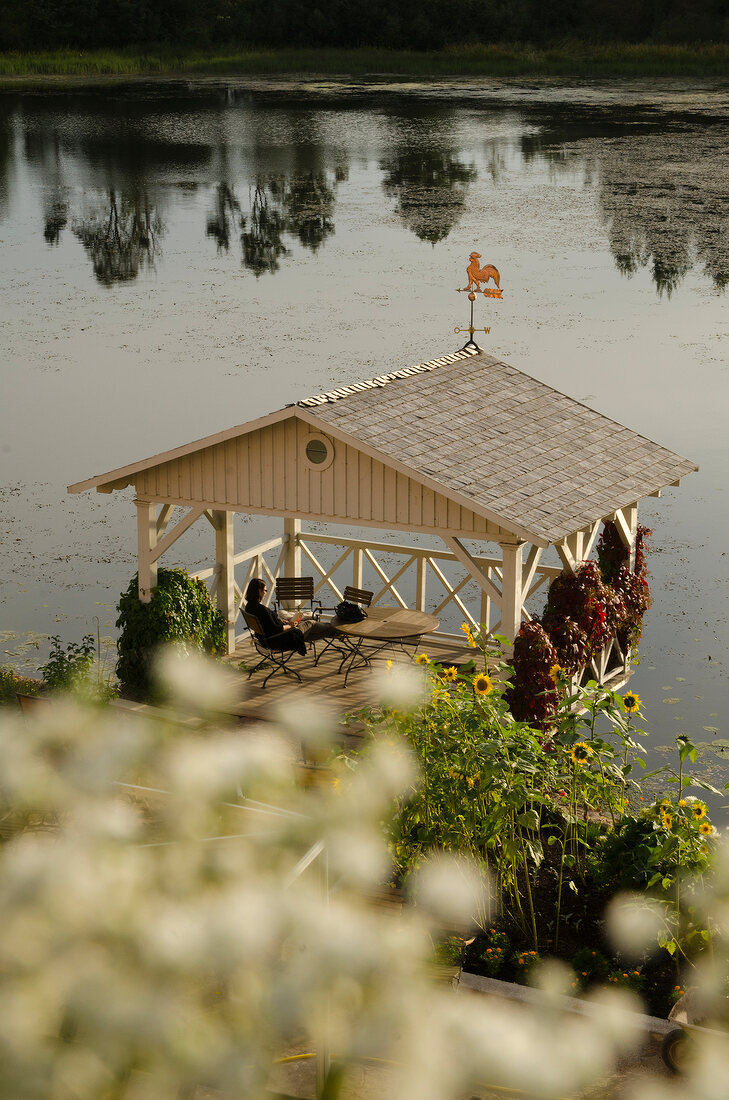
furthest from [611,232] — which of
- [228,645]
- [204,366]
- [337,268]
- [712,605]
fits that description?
[228,645]

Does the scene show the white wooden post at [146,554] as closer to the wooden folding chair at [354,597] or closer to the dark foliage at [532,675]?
the wooden folding chair at [354,597]

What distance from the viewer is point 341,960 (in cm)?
144

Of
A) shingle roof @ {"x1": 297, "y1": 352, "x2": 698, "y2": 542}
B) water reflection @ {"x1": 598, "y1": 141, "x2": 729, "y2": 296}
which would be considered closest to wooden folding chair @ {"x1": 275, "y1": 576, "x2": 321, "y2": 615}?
shingle roof @ {"x1": 297, "y1": 352, "x2": 698, "y2": 542}

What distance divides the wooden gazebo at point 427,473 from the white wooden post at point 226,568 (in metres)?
0.01

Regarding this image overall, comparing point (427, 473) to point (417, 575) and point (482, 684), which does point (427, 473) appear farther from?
point (482, 684)

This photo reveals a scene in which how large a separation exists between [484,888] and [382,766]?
595 centimetres

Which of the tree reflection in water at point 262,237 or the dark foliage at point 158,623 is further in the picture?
the tree reflection in water at point 262,237

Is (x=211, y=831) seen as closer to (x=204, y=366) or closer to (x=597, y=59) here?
(x=204, y=366)

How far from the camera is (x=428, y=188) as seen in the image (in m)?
45.9

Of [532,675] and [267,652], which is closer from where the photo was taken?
[532,675]

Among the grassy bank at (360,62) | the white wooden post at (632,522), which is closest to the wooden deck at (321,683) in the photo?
the white wooden post at (632,522)

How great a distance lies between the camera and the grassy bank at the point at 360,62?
53.9m

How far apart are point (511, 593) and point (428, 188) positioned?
121 feet

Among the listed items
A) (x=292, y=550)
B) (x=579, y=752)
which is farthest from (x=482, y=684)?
(x=292, y=550)
